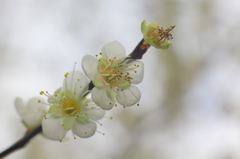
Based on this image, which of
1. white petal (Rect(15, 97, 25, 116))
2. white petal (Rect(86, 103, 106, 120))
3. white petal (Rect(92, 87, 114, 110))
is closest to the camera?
white petal (Rect(92, 87, 114, 110))

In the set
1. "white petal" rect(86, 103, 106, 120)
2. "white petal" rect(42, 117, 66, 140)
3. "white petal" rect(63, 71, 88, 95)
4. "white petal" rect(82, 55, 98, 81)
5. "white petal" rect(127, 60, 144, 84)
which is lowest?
"white petal" rect(42, 117, 66, 140)

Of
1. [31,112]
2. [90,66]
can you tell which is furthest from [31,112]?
[90,66]

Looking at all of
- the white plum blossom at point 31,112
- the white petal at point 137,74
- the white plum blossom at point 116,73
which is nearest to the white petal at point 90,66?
the white plum blossom at point 116,73

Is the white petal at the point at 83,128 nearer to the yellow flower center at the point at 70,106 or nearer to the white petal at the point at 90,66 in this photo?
the yellow flower center at the point at 70,106

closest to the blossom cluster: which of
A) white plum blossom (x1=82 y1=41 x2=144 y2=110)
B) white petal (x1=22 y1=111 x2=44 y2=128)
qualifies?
white plum blossom (x1=82 y1=41 x2=144 y2=110)

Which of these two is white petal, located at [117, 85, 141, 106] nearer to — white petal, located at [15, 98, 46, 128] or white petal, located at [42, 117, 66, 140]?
white petal, located at [42, 117, 66, 140]

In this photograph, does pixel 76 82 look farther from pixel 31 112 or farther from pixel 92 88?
Result: pixel 31 112
